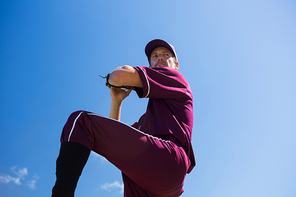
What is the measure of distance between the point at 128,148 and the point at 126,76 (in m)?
0.73

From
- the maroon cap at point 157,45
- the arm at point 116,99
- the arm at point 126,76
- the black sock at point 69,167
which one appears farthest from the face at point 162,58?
the black sock at point 69,167

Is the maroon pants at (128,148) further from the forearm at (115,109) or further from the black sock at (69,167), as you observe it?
the forearm at (115,109)

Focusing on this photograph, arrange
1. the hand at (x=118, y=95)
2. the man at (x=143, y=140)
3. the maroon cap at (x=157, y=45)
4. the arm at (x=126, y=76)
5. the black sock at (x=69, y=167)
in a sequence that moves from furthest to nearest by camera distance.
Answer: the maroon cap at (x=157, y=45) < the hand at (x=118, y=95) < the arm at (x=126, y=76) < the man at (x=143, y=140) < the black sock at (x=69, y=167)

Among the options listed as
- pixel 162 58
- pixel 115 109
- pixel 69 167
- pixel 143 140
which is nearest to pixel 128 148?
pixel 143 140

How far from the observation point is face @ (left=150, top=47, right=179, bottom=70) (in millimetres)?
3645

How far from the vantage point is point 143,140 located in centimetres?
218

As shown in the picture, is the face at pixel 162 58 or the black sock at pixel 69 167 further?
the face at pixel 162 58

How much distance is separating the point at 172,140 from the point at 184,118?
36cm

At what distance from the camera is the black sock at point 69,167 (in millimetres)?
1820

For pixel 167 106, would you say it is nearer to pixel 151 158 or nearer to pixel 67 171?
pixel 151 158

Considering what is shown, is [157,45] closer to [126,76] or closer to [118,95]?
[118,95]

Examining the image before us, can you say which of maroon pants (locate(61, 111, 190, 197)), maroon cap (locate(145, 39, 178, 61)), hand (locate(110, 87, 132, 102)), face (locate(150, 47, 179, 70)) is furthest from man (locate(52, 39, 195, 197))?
maroon cap (locate(145, 39, 178, 61))

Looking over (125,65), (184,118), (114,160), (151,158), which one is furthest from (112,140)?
(184,118)

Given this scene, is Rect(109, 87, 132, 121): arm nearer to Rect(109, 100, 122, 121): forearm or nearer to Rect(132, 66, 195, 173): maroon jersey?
Rect(109, 100, 122, 121): forearm
